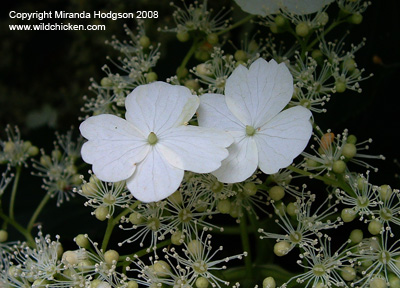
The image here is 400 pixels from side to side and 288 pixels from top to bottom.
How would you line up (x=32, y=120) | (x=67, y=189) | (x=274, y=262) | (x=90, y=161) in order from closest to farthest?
1. (x=90, y=161)
2. (x=274, y=262)
3. (x=67, y=189)
4. (x=32, y=120)

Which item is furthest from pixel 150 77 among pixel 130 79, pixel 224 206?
pixel 224 206

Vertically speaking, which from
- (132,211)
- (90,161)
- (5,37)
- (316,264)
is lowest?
(316,264)

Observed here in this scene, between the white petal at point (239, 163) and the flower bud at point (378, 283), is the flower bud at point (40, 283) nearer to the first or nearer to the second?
the white petal at point (239, 163)

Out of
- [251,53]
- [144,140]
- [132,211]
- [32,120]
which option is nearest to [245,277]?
[132,211]

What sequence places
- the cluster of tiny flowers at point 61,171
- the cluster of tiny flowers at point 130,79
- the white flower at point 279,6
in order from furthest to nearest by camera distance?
the cluster of tiny flowers at point 61,171 < the cluster of tiny flowers at point 130,79 < the white flower at point 279,6

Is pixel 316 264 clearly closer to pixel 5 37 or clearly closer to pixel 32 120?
pixel 32 120

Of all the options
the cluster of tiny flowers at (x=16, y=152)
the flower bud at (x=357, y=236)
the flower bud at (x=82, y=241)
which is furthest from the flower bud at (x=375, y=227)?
the cluster of tiny flowers at (x=16, y=152)

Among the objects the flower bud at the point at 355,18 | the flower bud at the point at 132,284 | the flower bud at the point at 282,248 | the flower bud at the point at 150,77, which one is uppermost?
the flower bud at the point at 355,18
